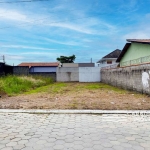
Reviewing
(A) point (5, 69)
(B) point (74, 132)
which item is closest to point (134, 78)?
(B) point (74, 132)

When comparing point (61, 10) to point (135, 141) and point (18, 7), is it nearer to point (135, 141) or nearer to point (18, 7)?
point (18, 7)

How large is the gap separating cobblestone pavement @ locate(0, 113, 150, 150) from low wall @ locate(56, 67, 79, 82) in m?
15.0

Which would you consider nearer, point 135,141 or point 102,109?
point 135,141

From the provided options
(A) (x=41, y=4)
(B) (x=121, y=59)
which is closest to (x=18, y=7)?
(A) (x=41, y=4)

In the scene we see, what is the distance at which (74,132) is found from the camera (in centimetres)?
320

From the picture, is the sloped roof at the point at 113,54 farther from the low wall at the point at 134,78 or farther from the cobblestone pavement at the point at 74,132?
the cobblestone pavement at the point at 74,132

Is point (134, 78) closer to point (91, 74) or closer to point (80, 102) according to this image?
point (80, 102)

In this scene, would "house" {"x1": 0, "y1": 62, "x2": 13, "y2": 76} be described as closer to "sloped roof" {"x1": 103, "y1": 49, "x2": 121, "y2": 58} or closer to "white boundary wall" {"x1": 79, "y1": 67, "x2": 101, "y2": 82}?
"white boundary wall" {"x1": 79, "y1": 67, "x2": 101, "y2": 82}

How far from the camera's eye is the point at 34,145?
8.57 feet

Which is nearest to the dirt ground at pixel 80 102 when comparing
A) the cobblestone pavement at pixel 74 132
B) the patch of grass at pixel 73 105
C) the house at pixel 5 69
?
the patch of grass at pixel 73 105

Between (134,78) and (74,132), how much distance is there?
270 inches

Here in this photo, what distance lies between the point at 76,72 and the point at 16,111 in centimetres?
1474

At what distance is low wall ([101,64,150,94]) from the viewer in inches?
301

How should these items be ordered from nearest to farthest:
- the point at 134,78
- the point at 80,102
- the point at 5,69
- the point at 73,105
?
the point at 73,105
the point at 80,102
the point at 134,78
the point at 5,69
